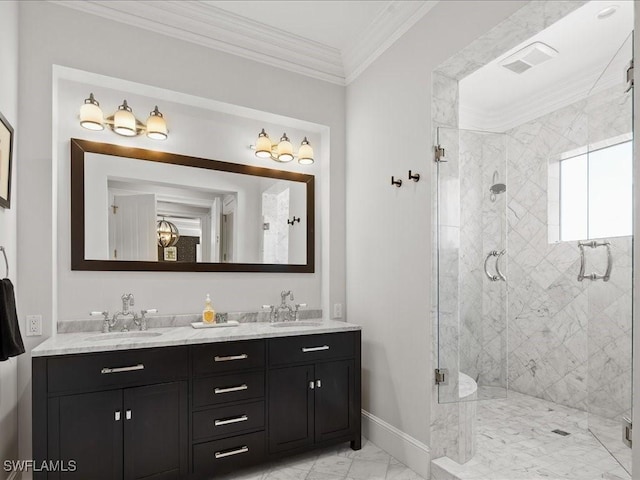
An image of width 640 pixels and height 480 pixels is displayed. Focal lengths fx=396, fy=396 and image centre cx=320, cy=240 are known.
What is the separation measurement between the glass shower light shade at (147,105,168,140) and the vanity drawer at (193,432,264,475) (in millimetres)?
2033

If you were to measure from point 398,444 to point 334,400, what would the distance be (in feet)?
1.69

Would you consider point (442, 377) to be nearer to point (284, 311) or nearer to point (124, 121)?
point (284, 311)

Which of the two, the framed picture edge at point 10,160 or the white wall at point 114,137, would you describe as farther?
the white wall at point 114,137

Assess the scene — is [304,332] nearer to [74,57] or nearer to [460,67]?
[460,67]

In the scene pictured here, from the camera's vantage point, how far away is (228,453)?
7.71 ft

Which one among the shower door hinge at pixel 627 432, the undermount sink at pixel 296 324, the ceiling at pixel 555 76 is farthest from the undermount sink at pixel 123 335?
the ceiling at pixel 555 76

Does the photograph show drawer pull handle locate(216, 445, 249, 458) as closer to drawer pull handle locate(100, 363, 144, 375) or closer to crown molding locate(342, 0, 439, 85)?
drawer pull handle locate(100, 363, 144, 375)

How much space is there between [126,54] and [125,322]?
1805mm

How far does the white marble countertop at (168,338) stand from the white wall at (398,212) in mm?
360

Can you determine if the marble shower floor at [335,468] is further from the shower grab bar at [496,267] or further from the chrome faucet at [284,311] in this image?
the shower grab bar at [496,267]

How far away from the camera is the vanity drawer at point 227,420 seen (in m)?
2.29

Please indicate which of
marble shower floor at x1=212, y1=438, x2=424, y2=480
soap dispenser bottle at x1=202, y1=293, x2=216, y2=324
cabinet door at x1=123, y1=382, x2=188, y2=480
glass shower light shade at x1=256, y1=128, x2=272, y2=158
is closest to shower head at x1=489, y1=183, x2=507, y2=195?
glass shower light shade at x1=256, y1=128, x2=272, y2=158

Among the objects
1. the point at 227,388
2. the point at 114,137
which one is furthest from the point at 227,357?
the point at 114,137

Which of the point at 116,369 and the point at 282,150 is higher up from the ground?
the point at 282,150
